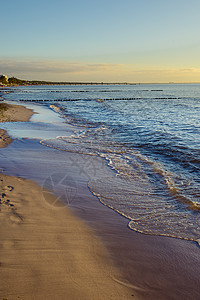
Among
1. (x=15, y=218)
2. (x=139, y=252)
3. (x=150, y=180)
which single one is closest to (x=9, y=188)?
(x=15, y=218)

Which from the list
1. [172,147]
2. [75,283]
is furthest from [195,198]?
[172,147]

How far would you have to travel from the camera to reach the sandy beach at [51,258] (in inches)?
117

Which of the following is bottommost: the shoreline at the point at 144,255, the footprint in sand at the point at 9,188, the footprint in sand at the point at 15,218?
the shoreline at the point at 144,255

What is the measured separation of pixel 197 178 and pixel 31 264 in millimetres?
5697

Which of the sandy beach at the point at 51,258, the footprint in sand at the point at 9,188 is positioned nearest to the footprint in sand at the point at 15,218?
the sandy beach at the point at 51,258

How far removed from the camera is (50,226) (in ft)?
14.5

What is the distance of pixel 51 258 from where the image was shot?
3525 millimetres

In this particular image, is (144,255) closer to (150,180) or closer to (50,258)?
(50,258)

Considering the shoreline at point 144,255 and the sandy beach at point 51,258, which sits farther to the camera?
the shoreline at point 144,255

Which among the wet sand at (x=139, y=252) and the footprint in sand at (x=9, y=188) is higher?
the footprint in sand at (x=9, y=188)

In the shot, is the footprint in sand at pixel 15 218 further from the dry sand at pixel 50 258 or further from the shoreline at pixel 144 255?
the shoreline at pixel 144 255

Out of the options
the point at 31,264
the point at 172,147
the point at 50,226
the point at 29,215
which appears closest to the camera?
the point at 31,264

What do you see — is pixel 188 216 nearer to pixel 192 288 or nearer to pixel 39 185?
pixel 192 288

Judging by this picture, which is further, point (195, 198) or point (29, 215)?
point (195, 198)
